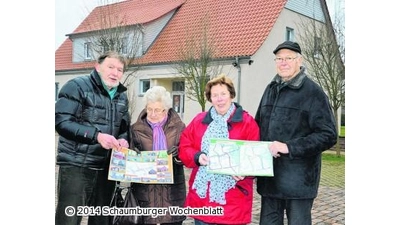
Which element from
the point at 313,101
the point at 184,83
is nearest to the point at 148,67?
the point at 184,83

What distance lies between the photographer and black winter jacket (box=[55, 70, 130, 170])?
2559 mm

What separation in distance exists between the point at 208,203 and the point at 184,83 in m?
0.84

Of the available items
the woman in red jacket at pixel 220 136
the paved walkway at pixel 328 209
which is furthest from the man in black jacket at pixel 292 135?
the paved walkway at pixel 328 209

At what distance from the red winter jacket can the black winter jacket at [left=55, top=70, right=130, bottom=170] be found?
1.35 ft

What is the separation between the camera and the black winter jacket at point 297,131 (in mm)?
2406

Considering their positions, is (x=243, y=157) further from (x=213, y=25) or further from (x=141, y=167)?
(x=213, y=25)

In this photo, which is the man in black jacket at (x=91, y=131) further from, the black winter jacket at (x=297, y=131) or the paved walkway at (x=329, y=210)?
the black winter jacket at (x=297, y=131)

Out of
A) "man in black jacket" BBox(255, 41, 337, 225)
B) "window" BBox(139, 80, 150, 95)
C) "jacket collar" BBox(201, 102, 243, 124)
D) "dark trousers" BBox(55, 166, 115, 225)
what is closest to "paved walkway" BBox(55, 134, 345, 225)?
"dark trousers" BBox(55, 166, 115, 225)

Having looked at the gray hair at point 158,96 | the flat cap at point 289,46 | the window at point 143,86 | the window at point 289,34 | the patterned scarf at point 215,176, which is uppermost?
the window at point 289,34

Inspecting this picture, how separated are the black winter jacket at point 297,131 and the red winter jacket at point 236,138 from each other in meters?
0.10

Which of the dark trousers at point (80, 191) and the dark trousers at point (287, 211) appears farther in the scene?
the dark trousers at point (80, 191)

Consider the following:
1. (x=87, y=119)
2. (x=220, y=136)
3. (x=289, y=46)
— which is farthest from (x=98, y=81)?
(x=289, y=46)

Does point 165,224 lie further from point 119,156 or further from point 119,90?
point 119,90

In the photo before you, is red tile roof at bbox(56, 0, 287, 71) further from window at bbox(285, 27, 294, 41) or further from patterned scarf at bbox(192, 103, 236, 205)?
patterned scarf at bbox(192, 103, 236, 205)
